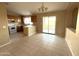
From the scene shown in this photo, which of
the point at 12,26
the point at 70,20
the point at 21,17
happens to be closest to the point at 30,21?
the point at 21,17

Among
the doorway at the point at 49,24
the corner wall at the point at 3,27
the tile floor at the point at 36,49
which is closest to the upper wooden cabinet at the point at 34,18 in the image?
the doorway at the point at 49,24

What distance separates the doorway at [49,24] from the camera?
7.66 m

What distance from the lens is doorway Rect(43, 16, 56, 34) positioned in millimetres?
7655

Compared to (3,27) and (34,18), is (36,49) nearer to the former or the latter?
(3,27)

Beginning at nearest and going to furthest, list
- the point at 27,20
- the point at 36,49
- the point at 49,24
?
the point at 36,49 < the point at 49,24 < the point at 27,20

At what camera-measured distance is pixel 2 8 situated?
4270mm

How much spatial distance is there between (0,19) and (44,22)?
509 centimetres

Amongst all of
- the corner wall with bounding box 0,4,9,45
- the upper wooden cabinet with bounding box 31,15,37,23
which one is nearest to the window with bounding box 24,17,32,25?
the upper wooden cabinet with bounding box 31,15,37,23

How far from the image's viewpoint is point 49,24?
8.13 m

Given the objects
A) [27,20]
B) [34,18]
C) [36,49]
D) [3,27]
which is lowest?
[36,49]

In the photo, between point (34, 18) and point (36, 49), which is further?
point (34, 18)

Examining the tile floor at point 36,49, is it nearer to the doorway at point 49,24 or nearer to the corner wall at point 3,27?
the corner wall at point 3,27

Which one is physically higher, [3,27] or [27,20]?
[27,20]

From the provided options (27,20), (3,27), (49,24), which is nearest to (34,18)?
(27,20)
